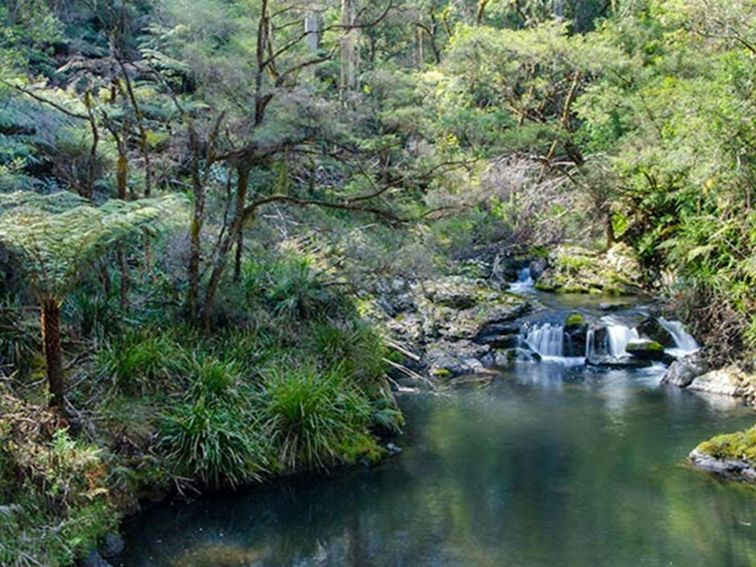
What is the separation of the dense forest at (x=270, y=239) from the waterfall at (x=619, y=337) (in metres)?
0.08

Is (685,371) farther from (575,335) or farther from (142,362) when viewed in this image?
(142,362)

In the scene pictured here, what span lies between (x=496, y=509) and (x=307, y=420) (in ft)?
8.41

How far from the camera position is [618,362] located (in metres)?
15.9

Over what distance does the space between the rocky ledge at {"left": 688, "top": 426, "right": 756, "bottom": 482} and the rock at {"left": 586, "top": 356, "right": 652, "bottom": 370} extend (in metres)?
5.61

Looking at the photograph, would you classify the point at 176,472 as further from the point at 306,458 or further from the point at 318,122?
the point at 318,122

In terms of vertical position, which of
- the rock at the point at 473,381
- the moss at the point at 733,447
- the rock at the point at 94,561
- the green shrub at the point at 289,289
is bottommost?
the rock at the point at 473,381

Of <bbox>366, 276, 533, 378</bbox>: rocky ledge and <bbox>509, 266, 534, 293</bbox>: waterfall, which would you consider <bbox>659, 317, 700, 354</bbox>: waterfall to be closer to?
<bbox>366, 276, 533, 378</bbox>: rocky ledge

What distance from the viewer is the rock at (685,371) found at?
14.3 meters

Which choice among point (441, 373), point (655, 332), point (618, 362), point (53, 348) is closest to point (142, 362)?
point (53, 348)

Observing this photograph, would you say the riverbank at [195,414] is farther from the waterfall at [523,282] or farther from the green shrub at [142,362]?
the waterfall at [523,282]

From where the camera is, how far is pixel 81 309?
9773mm

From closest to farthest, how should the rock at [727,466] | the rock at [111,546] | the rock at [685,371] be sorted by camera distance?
the rock at [111,546] → the rock at [727,466] → the rock at [685,371]

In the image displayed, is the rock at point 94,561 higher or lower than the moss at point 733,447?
higher

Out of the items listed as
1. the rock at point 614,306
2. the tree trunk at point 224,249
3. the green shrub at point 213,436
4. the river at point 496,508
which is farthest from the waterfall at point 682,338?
the green shrub at point 213,436
